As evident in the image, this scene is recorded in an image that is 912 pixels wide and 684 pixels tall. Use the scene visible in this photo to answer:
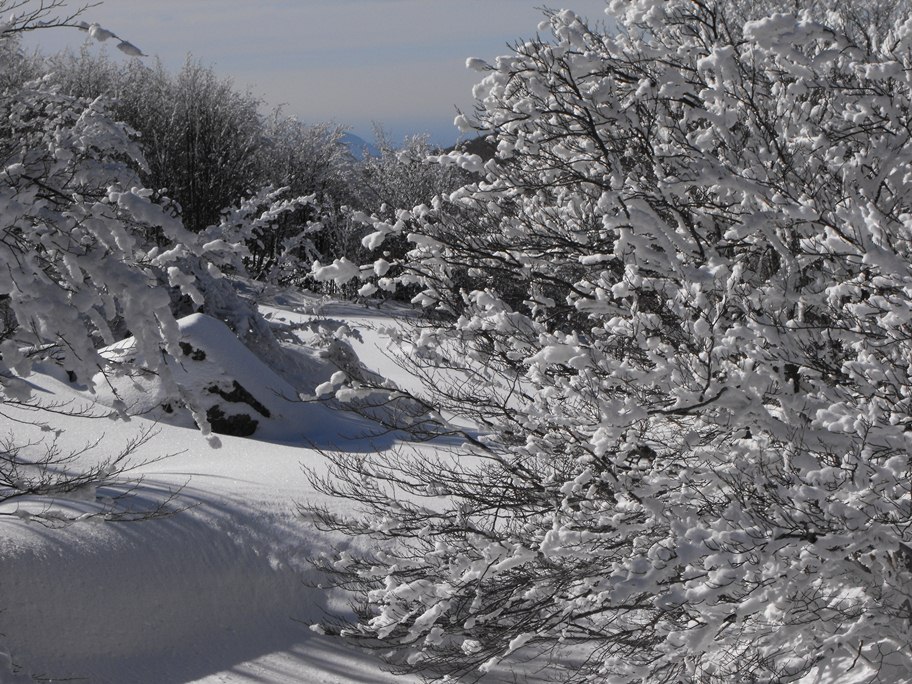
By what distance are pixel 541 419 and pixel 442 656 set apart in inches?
101

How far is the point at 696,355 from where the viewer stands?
4594 millimetres

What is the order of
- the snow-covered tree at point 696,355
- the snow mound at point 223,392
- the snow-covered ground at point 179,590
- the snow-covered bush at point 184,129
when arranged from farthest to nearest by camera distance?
the snow-covered bush at point 184,129
the snow mound at point 223,392
the snow-covered ground at point 179,590
the snow-covered tree at point 696,355

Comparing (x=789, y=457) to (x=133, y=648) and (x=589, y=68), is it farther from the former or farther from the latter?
(x=133, y=648)

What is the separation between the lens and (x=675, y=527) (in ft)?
12.1

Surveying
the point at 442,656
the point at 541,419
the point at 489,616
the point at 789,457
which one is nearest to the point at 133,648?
the point at 442,656

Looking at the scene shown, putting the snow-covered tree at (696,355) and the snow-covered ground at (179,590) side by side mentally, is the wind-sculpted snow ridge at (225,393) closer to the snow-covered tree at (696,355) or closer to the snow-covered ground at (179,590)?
the snow-covered ground at (179,590)

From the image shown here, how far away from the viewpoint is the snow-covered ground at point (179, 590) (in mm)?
7098

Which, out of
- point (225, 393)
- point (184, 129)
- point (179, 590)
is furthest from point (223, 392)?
point (184, 129)

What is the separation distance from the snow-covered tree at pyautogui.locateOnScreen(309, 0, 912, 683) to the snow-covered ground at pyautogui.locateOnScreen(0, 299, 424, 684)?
198cm

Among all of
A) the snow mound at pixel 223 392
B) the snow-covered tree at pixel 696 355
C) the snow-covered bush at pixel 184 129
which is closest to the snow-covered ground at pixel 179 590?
the snow mound at pixel 223 392

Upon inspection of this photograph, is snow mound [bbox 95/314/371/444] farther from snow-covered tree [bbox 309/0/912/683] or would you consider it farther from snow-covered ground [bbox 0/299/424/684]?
snow-covered tree [bbox 309/0/912/683]

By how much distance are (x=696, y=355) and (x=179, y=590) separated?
5.45 meters

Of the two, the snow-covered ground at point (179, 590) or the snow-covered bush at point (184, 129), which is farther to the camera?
the snow-covered bush at point (184, 129)

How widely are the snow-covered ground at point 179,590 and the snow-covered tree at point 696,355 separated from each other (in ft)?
6.48
